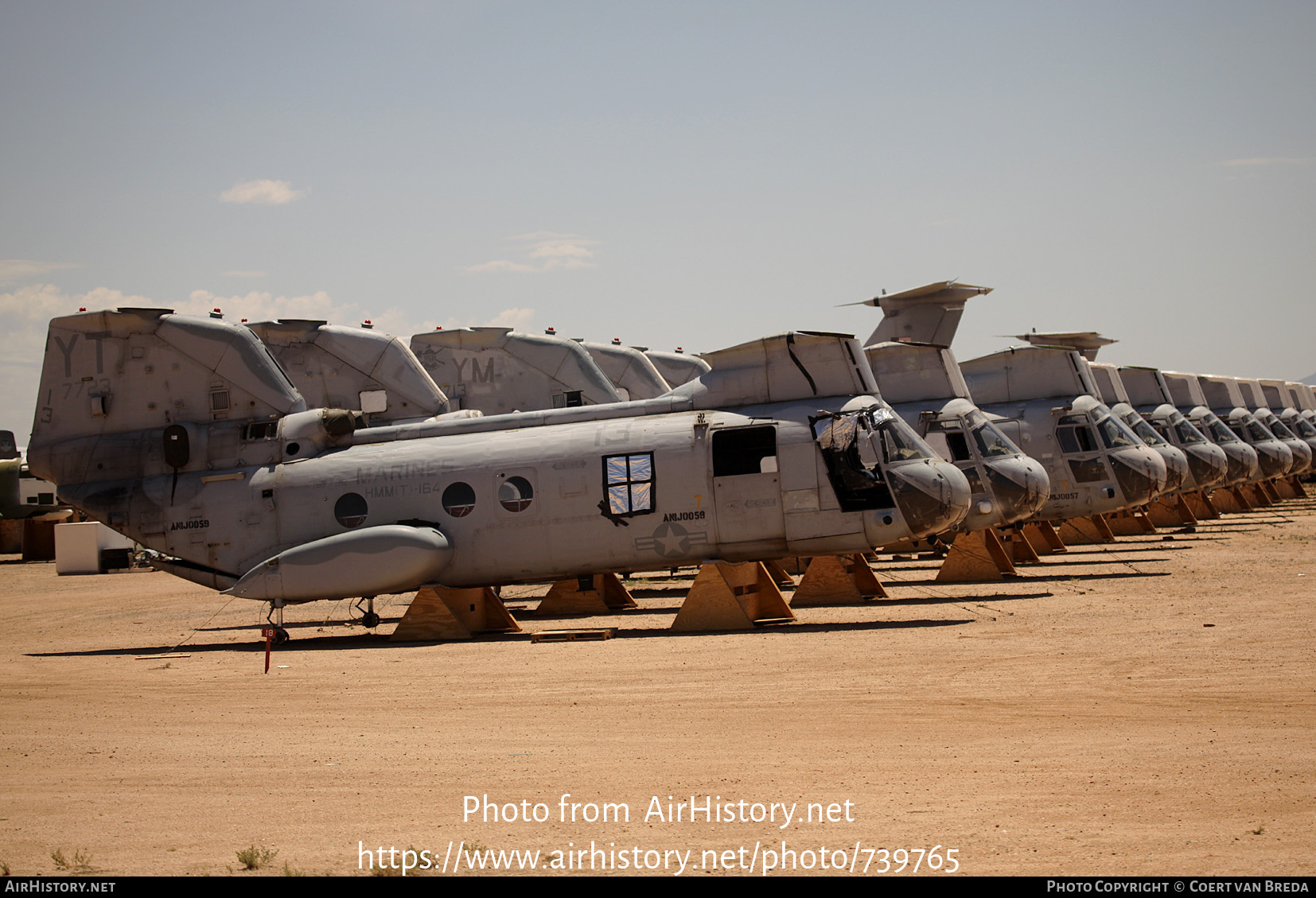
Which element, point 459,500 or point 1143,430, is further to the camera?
point 1143,430

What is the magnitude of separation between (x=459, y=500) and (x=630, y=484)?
8.20ft

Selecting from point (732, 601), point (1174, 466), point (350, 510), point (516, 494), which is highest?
point (516, 494)

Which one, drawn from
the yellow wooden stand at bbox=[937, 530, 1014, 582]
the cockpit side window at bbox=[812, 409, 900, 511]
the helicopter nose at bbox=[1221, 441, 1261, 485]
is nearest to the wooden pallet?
the cockpit side window at bbox=[812, 409, 900, 511]

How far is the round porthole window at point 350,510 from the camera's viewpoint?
16.2 metres

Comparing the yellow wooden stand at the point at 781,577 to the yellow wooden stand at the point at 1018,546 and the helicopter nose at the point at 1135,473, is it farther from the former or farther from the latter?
the helicopter nose at the point at 1135,473

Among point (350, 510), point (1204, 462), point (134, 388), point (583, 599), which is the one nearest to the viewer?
point (350, 510)

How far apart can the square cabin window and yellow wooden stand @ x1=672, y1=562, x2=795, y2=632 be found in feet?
4.06

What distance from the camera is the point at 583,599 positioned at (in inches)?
718

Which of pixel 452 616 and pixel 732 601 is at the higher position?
pixel 732 601

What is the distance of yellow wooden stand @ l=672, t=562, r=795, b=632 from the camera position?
48.9 feet

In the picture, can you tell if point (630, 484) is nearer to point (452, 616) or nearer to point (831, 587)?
point (452, 616)

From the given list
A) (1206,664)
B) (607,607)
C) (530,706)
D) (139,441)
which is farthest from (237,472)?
(1206,664)

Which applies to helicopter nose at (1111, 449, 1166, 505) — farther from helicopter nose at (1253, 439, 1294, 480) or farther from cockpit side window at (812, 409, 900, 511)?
helicopter nose at (1253, 439, 1294, 480)

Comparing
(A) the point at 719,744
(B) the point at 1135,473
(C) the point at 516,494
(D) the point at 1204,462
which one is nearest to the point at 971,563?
(B) the point at 1135,473
